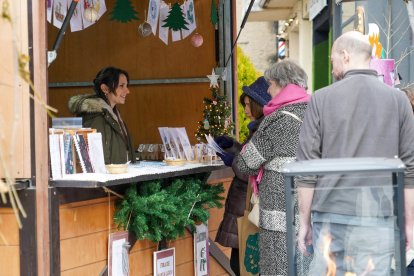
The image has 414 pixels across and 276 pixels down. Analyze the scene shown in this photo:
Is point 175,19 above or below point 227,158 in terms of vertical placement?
above

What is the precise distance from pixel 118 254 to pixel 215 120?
2355 mm

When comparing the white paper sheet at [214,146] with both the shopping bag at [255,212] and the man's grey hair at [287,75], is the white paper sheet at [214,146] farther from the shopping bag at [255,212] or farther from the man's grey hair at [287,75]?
the man's grey hair at [287,75]

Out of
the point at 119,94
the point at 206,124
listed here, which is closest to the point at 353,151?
the point at 119,94

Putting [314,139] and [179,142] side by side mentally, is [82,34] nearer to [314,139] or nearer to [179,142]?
[179,142]

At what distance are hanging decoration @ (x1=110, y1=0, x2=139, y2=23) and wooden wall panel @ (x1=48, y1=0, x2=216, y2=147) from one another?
0.66m

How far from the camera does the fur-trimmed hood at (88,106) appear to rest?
6371 mm

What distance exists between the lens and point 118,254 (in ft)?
17.7

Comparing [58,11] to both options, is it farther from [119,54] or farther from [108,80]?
[119,54]

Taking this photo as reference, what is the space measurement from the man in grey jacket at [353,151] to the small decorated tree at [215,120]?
3.02 metres

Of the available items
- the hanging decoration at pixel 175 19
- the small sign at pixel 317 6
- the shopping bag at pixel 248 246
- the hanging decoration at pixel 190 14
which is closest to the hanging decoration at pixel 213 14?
the hanging decoration at pixel 190 14

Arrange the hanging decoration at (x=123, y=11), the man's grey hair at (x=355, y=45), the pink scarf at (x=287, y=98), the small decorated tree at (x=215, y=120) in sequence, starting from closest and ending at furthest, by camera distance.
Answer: the man's grey hair at (x=355, y=45)
the pink scarf at (x=287, y=98)
the small decorated tree at (x=215, y=120)
the hanging decoration at (x=123, y=11)

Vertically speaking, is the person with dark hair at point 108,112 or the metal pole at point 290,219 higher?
the person with dark hair at point 108,112

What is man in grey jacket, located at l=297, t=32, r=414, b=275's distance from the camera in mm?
3986

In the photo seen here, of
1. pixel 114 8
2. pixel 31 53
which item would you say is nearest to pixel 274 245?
pixel 31 53
